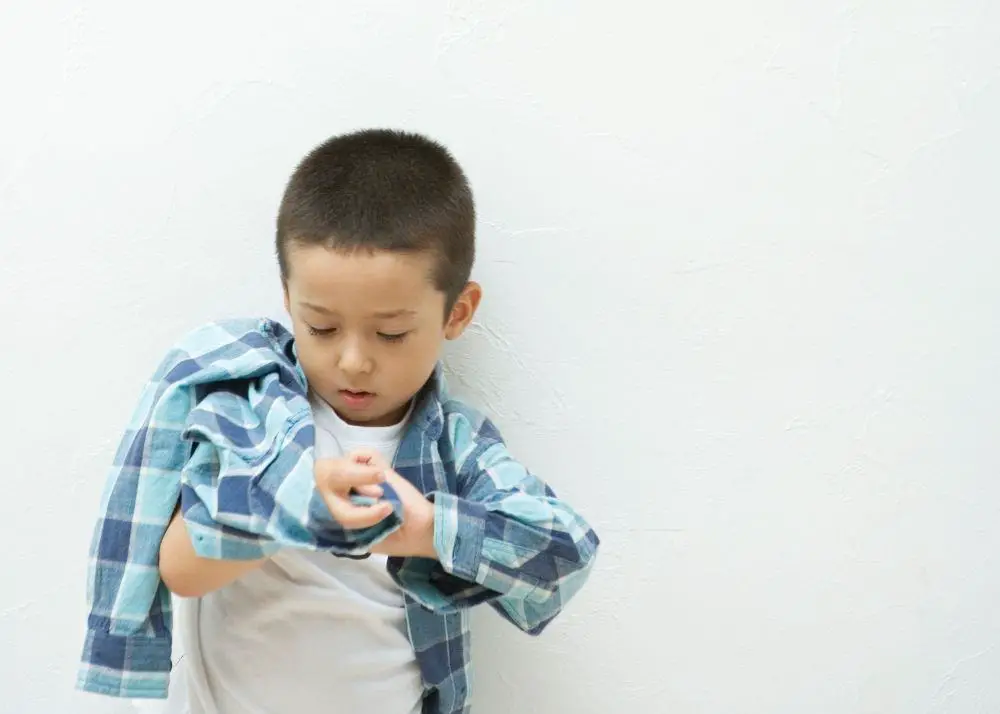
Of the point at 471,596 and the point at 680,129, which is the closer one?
the point at 471,596

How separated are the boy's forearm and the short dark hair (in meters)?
0.23

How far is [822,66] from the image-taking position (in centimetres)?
103

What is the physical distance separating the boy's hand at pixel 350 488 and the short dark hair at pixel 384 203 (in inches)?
6.9

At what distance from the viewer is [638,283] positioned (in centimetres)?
104

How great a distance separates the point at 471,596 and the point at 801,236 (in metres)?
0.47

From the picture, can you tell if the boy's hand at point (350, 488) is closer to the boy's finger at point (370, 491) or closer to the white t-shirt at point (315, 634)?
the boy's finger at point (370, 491)

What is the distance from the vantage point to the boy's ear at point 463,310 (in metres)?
0.95

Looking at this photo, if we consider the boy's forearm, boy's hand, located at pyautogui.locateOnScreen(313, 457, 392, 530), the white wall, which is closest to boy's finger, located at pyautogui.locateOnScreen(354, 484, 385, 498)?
boy's hand, located at pyautogui.locateOnScreen(313, 457, 392, 530)

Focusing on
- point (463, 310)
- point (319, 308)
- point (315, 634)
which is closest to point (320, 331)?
point (319, 308)

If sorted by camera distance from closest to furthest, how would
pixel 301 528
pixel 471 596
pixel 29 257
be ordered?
pixel 301 528 < pixel 471 596 < pixel 29 257

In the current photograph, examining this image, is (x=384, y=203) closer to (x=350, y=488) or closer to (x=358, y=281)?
(x=358, y=281)

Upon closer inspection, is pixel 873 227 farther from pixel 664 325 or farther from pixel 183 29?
pixel 183 29

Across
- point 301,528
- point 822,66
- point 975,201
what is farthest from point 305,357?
point 975,201

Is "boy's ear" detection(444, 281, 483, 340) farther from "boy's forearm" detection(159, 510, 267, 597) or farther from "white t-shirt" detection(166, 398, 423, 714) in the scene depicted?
"boy's forearm" detection(159, 510, 267, 597)
